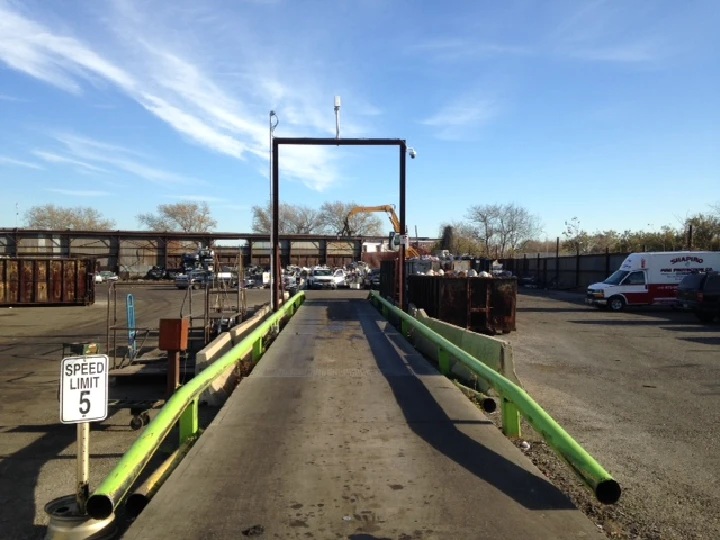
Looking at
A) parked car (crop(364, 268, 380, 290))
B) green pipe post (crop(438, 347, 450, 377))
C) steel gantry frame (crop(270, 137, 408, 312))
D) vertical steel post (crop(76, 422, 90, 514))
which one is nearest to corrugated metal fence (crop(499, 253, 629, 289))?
parked car (crop(364, 268, 380, 290))

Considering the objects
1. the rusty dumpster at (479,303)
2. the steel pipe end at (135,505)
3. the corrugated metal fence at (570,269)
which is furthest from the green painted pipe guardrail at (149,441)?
the corrugated metal fence at (570,269)

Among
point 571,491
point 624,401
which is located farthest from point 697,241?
point 571,491

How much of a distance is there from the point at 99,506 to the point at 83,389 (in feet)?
2.84

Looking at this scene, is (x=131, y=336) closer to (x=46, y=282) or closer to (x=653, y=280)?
(x=46, y=282)

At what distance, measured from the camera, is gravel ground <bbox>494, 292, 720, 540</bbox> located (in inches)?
197

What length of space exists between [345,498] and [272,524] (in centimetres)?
66

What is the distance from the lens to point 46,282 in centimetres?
3275

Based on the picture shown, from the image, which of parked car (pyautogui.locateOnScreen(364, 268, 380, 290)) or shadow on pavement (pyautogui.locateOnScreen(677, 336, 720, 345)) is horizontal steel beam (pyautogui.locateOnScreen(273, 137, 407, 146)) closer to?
shadow on pavement (pyautogui.locateOnScreen(677, 336, 720, 345))

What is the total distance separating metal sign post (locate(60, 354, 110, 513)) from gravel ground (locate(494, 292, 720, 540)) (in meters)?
3.90

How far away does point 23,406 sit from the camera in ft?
30.9

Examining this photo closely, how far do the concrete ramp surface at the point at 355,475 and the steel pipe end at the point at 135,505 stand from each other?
0.14m

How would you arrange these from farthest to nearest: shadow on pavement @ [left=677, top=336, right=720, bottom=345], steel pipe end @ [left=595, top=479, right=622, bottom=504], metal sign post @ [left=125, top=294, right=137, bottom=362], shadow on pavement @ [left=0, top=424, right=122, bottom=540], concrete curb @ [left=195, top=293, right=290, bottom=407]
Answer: shadow on pavement @ [left=677, top=336, right=720, bottom=345] → metal sign post @ [left=125, top=294, right=137, bottom=362] → concrete curb @ [left=195, top=293, right=290, bottom=407] → shadow on pavement @ [left=0, top=424, right=122, bottom=540] → steel pipe end @ [left=595, top=479, right=622, bottom=504]

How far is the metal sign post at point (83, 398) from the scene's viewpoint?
171 inches

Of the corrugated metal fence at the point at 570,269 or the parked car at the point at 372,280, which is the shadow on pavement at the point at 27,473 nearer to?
the corrugated metal fence at the point at 570,269
